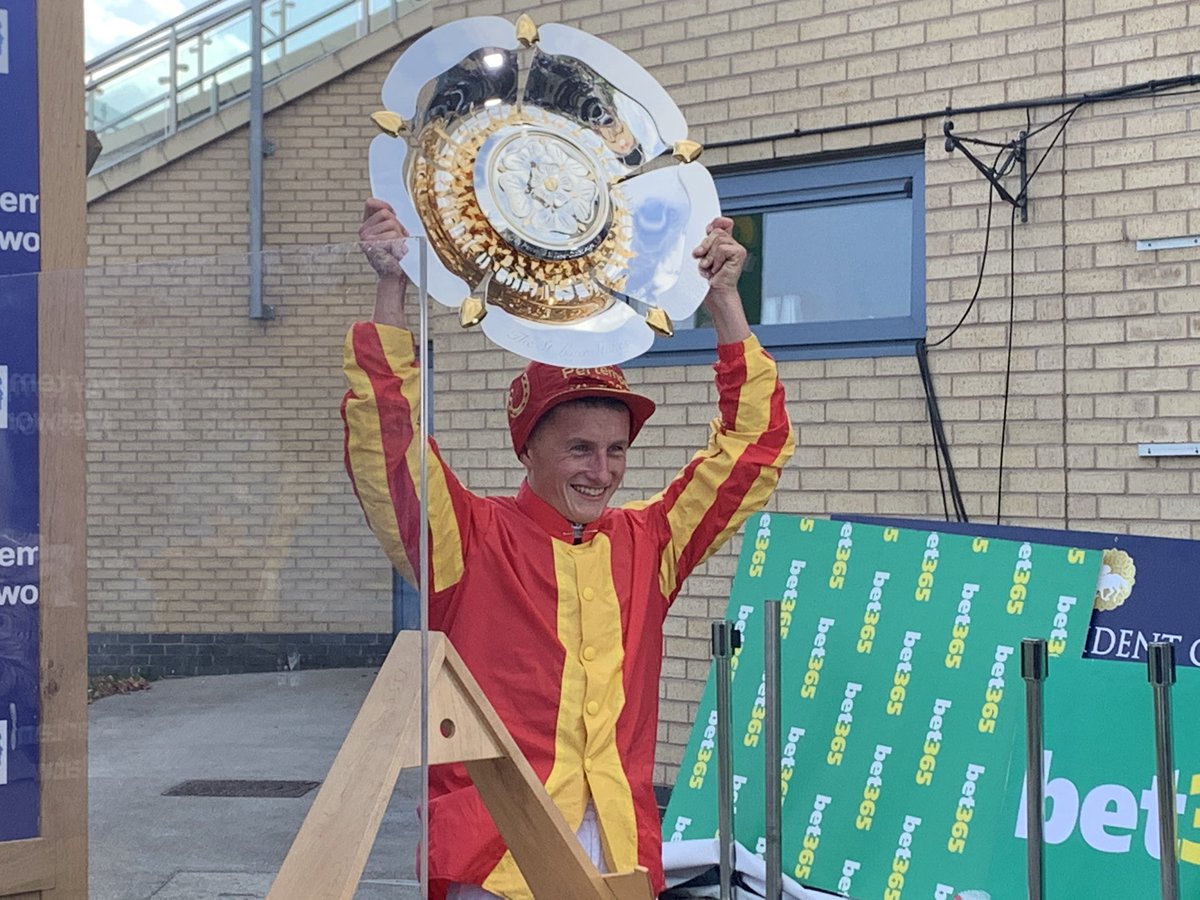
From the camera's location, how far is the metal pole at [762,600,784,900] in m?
3.79

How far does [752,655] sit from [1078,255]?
5.82 feet

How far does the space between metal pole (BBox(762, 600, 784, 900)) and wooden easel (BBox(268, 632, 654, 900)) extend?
1714mm

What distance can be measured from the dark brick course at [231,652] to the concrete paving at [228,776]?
0.02 m

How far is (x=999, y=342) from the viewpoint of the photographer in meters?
4.97

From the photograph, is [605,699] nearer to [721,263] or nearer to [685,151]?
[721,263]

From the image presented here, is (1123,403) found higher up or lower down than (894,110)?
lower down

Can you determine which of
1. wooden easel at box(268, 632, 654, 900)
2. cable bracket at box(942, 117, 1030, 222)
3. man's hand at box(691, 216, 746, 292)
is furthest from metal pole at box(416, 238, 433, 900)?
cable bracket at box(942, 117, 1030, 222)

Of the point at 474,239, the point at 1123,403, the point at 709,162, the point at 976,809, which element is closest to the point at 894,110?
the point at 709,162

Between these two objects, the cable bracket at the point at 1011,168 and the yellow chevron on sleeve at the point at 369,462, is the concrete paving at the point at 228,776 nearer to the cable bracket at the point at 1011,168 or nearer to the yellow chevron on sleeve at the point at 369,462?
the yellow chevron on sleeve at the point at 369,462

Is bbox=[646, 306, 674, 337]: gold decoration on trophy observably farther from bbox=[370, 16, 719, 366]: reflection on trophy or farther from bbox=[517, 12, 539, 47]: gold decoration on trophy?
bbox=[517, 12, 539, 47]: gold decoration on trophy

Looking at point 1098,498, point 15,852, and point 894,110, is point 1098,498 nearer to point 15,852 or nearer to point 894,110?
point 894,110

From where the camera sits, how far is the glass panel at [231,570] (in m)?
1.73

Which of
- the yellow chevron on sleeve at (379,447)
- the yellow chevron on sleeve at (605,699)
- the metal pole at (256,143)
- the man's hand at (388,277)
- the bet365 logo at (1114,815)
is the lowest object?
the bet365 logo at (1114,815)

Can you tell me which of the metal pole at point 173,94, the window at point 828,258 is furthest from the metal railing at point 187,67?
the window at point 828,258
